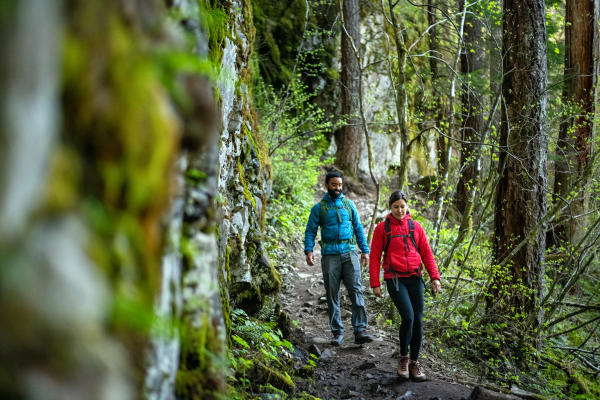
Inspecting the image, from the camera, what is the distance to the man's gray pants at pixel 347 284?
6.31 m

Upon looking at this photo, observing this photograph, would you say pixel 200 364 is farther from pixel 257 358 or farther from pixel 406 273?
pixel 406 273

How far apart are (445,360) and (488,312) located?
1216mm

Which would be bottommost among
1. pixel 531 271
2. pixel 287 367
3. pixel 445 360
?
pixel 445 360

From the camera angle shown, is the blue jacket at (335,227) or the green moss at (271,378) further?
the blue jacket at (335,227)

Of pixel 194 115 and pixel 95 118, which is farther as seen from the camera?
pixel 194 115

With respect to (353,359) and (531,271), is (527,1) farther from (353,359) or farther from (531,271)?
(353,359)

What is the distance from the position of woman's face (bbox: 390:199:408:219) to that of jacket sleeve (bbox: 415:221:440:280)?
258 millimetres

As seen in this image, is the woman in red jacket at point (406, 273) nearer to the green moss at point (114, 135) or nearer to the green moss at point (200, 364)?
the green moss at point (200, 364)

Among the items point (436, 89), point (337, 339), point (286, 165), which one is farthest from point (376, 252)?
point (436, 89)

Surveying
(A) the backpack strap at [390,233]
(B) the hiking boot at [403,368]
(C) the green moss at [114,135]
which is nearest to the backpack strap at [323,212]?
(A) the backpack strap at [390,233]

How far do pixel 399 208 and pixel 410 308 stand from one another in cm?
119

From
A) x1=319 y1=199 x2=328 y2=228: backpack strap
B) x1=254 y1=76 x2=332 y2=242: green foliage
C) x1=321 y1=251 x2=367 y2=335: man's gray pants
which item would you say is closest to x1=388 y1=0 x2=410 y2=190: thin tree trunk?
x1=319 y1=199 x2=328 y2=228: backpack strap

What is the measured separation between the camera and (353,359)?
5.79 m

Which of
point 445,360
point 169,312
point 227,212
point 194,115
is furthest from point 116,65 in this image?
point 445,360
